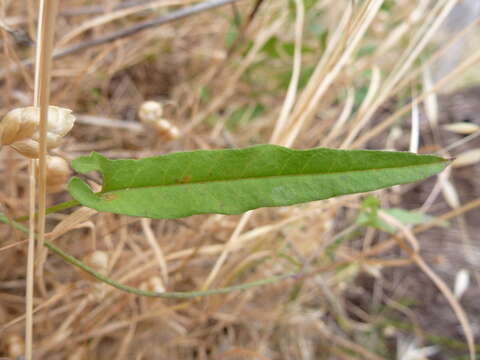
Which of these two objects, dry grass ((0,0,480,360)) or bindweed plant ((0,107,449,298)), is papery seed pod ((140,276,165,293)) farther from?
bindweed plant ((0,107,449,298))

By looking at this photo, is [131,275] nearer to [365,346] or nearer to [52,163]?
[52,163]

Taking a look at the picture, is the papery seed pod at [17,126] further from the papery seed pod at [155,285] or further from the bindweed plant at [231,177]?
the papery seed pod at [155,285]

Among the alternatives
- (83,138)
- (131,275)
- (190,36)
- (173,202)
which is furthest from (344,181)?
(190,36)

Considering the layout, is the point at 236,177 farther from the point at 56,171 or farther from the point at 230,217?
the point at 230,217

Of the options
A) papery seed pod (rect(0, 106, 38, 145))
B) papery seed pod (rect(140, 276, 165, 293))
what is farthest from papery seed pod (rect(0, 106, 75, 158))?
papery seed pod (rect(140, 276, 165, 293))

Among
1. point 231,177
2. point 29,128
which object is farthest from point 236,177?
point 29,128

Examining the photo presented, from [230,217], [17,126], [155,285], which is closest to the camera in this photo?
[17,126]
